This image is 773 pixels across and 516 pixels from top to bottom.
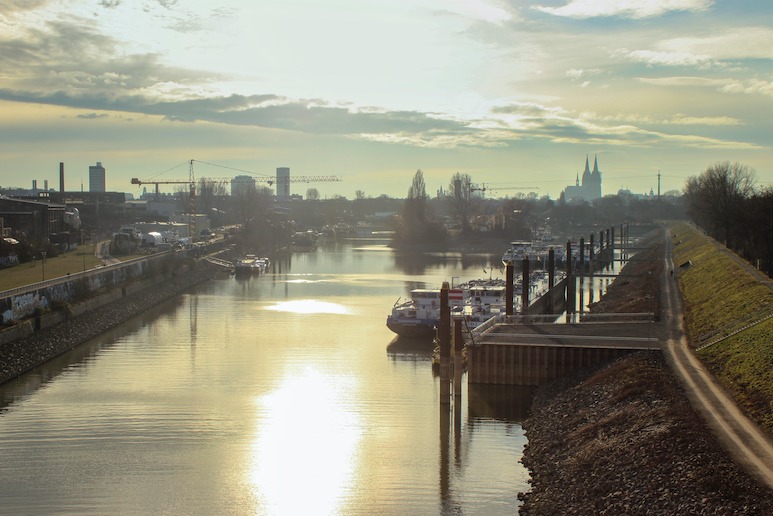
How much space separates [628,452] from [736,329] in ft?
26.3

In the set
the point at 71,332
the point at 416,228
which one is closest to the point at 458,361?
the point at 71,332

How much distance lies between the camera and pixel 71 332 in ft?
93.6

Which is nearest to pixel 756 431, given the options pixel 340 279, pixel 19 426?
pixel 19 426

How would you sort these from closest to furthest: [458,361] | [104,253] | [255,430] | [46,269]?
[255,430], [458,361], [46,269], [104,253]

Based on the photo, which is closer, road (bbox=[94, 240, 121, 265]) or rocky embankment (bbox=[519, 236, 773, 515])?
rocky embankment (bbox=[519, 236, 773, 515])

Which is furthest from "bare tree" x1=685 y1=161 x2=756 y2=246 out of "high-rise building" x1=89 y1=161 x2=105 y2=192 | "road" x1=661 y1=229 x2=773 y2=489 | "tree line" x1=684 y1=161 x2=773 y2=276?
"high-rise building" x1=89 y1=161 x2=105 y2=192

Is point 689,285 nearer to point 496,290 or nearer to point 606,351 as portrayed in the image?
point 496,290

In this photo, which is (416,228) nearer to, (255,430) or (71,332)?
(71,332)

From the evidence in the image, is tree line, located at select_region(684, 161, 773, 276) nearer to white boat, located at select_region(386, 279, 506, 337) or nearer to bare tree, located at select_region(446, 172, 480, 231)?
white boat, located at select_region(386, 279, 506, 337)

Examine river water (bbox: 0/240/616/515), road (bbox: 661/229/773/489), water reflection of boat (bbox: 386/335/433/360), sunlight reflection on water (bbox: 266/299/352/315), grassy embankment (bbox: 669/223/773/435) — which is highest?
grassy embankment (bbox: 669/223/773/435)

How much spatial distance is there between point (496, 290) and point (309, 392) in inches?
579

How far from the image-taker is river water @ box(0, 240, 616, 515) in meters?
13.8

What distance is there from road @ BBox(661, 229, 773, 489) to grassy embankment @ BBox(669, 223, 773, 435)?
0.20m

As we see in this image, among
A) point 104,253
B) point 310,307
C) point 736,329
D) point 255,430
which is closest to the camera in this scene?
point 255,430
